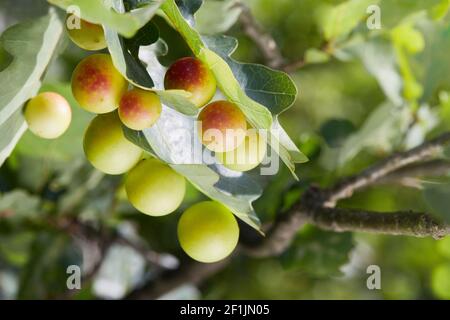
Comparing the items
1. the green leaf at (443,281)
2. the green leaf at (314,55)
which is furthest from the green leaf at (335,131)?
the green leaf at (443,281)

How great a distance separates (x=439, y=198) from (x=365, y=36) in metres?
0.48

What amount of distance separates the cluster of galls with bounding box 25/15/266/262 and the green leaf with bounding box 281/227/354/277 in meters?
0.36

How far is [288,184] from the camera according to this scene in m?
0.93

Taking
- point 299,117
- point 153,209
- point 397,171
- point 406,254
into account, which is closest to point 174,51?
point 153,209

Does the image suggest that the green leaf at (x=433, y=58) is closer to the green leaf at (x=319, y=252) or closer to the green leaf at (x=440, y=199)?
the green leaf at (x=319, y=252)

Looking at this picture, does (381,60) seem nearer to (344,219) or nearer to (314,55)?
(314,55)

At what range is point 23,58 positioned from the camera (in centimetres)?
53

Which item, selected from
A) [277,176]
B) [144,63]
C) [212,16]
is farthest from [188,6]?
[277,176]

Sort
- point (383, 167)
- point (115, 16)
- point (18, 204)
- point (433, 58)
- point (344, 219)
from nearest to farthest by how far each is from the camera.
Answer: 1. point (115, 16)
2. point (344, 219)
3. point (383, 167)
4. point (18, 204)
5. point (433, 58)

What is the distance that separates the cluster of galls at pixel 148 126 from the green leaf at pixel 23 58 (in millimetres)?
18

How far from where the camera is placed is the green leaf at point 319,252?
0.88 metres

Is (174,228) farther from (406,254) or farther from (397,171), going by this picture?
(406,254)

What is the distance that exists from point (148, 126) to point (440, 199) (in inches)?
8.2

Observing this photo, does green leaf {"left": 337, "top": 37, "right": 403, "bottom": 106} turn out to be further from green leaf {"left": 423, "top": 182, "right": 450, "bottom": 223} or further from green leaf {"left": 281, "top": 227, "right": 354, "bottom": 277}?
green leaf {"left": 423, "top": 182, "right": 450, "bottom": 223}
